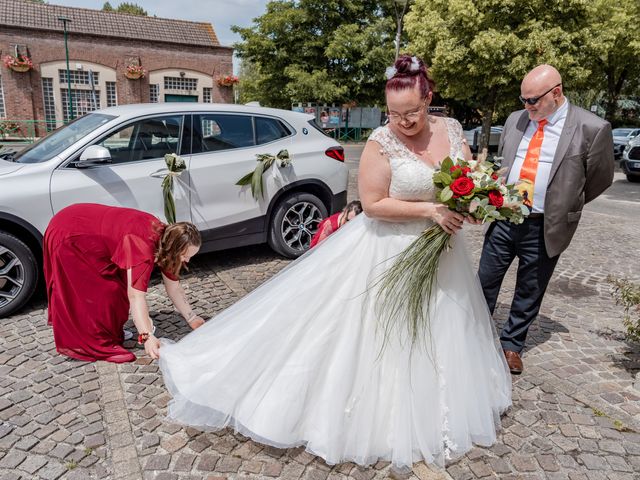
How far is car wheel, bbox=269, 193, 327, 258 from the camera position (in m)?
5.98

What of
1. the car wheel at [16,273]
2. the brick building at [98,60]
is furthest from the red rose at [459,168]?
the brick building at [98,60]

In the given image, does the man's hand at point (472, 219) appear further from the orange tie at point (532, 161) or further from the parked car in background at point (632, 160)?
the parked car in background at point (632, 160)

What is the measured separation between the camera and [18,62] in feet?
96.3

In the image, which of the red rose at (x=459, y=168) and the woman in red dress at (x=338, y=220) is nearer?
the red rose at (x=459, y=168)

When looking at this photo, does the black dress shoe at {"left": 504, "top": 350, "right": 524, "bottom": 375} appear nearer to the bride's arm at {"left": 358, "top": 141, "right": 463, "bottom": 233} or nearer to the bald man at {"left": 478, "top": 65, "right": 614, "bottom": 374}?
the bald man at {"left": 478, "top": 65, "right": 614, "bottom": 374}

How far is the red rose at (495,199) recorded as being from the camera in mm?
2523

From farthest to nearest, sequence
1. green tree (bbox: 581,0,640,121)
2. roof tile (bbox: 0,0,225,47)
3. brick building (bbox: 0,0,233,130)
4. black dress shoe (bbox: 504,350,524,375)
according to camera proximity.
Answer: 1. roof tile (bbox: 0,0,225,47)
2. brick building (bbox: 0,0,233,130)
3. green tree (bbox: 581,0,640,121)
4. black dress shoe (bbox: 504,350,524,375)

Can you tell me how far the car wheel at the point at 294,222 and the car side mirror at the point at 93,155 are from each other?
2.08 meters

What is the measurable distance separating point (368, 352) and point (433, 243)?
71cm

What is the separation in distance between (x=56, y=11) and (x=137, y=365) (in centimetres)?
3552

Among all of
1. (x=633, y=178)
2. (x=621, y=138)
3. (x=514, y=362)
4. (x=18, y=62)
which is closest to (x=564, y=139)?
(x=514, y=362)

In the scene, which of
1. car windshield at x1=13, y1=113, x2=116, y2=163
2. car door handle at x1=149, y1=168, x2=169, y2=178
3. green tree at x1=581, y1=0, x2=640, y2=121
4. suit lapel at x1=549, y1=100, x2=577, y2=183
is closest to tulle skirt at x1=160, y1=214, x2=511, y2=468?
suit lapel at x1=549, y1=100, x2=577, y2=183

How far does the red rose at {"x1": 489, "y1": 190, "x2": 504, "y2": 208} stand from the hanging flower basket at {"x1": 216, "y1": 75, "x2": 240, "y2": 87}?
3446cm

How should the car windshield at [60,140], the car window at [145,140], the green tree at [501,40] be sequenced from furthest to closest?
the green tree at [501,40], the car window at [145,140], the car windshield at [60,140]
